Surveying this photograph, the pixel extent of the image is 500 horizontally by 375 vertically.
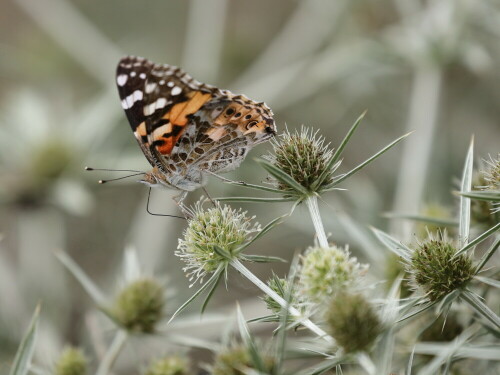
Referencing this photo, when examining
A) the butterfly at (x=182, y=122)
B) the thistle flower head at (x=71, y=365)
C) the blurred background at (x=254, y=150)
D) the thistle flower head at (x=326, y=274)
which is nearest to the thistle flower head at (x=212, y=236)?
the thistle flower head at (x=326, y=274)

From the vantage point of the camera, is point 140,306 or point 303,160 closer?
point 303,160

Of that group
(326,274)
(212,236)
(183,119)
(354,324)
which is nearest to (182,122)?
(183,119)

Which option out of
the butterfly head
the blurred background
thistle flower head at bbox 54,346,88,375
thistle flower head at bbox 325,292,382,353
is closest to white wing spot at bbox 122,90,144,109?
the butterfly head

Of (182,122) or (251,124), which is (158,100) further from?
(251,124)

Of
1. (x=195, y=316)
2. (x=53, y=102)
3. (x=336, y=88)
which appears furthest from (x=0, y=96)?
(x=195, y=316)

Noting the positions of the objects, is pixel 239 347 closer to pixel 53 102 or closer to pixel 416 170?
pixel 416 170
